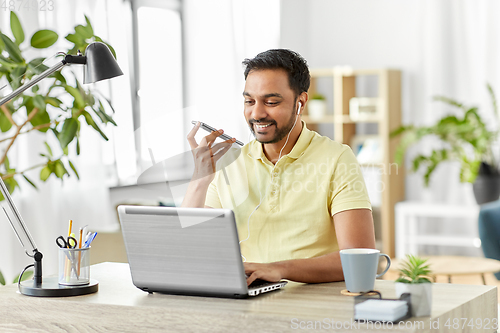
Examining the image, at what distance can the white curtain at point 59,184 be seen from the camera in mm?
2949

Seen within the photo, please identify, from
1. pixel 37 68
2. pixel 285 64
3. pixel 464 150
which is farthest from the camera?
pixel 464 150

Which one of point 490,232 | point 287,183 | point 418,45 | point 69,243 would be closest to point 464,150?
point 418,45

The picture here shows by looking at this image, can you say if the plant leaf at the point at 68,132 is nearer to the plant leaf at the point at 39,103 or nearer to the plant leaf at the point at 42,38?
the plant leaf at the point at 39,103

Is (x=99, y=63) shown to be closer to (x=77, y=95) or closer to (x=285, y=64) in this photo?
(x=285, y=64)

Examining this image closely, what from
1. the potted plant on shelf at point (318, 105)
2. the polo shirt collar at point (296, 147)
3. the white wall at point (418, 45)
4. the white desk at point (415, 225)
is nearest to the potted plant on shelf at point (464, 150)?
the white desk at point (415, 225)

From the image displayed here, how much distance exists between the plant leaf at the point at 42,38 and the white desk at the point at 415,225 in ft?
11.0

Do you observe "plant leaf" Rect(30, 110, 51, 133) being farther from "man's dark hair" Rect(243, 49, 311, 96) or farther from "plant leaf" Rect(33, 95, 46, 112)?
"man's dark hair" Rect(243, 49, 311, 96)

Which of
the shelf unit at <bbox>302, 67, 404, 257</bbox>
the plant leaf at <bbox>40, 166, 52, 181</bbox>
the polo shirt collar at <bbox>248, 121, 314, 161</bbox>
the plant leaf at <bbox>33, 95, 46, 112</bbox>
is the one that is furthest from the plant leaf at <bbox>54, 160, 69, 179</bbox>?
the shelf unit at <bbox>302, 67, 404, 257</bbox>

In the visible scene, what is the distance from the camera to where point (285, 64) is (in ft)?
5.34

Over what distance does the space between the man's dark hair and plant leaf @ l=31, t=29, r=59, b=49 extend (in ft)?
2.37

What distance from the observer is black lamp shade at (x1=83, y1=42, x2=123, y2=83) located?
1429 millimetres

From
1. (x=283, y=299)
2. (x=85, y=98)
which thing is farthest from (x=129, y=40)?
(x=283, y=299)

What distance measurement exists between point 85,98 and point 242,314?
4.06 feet

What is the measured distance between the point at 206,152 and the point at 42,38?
92 centimetres
